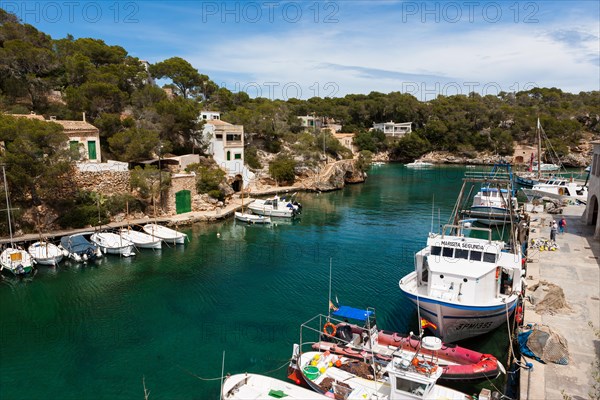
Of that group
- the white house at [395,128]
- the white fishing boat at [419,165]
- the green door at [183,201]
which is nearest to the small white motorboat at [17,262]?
the green door at [183,201]

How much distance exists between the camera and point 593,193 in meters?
29.0

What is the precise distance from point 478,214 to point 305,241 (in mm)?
18137

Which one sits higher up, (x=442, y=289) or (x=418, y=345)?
(x=442, y=289)

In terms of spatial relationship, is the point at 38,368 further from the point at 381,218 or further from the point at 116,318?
the point at 381,218

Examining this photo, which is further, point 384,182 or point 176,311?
point 384,182

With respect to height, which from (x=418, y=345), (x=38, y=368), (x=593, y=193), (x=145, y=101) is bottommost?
(x=38, y=368)

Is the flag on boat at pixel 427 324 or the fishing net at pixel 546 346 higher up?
the fishing net at pixel 546 346

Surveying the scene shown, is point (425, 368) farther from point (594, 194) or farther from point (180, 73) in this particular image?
point (180, 73)

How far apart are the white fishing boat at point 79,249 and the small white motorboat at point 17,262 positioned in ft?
7.75

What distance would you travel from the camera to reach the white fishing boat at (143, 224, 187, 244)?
31.8 meters

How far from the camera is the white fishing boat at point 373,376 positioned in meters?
12.4

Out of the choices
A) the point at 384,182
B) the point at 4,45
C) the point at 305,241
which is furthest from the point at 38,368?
the point at 384,182

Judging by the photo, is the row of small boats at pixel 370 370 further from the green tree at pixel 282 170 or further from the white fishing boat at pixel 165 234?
the green tree at pixel 282 170

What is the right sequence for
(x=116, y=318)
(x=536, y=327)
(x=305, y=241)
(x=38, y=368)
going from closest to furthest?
(x=536, y=327), (x=38, y=368), (x=116, y=318), (x=305, y=241)
